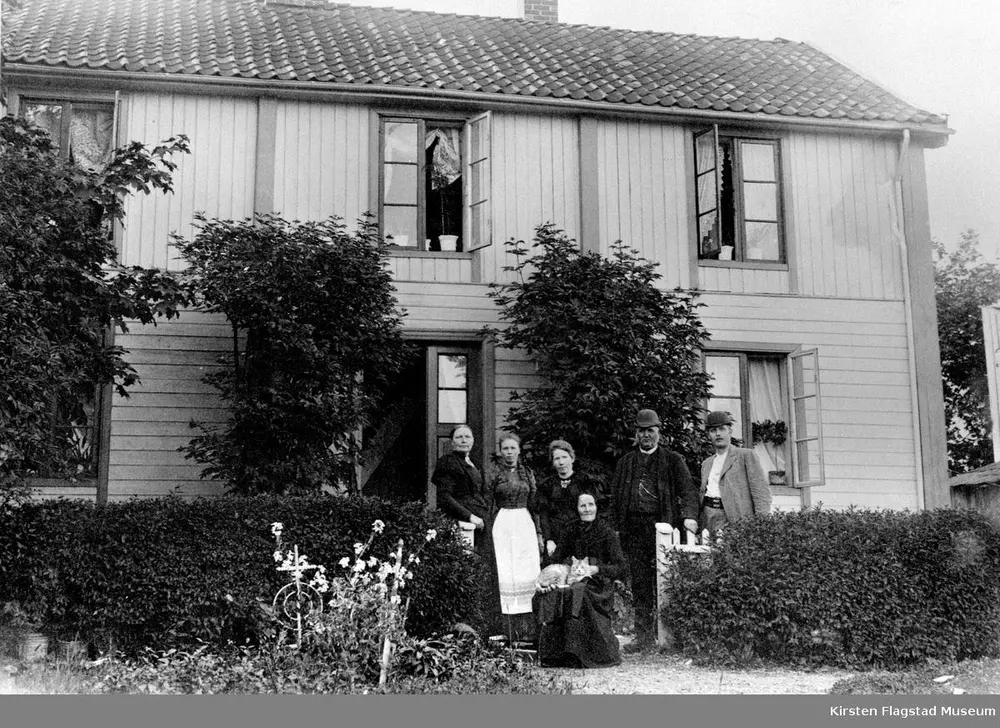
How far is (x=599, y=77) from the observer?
A: 14.5 meters

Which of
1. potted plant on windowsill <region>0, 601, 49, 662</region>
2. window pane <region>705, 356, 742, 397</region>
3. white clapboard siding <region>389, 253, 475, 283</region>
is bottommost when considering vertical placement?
potted plant on windowsill <region>0, 601, 49, 662</region>

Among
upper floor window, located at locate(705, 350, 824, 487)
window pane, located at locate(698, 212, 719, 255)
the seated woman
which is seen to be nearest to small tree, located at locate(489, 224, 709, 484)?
window pane, located at locate(698, 212, 719, 255)

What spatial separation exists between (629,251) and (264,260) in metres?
4.38

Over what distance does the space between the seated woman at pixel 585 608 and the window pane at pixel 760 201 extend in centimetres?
632

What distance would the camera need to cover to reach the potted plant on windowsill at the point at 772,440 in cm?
1400

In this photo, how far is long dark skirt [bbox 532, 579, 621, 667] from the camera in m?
8.77

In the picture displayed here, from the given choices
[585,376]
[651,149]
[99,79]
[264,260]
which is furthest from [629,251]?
[99,79]

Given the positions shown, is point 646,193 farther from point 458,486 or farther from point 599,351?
point 458,486

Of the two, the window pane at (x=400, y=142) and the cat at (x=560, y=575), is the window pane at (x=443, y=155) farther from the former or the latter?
the cat at (x=560, y=575)

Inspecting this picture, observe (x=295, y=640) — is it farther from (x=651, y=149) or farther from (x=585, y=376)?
(x=651, y=149)

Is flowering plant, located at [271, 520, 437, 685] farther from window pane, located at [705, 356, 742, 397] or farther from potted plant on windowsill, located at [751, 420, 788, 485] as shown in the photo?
potted plant on windowsill, located at [751, 420, 788, 485]

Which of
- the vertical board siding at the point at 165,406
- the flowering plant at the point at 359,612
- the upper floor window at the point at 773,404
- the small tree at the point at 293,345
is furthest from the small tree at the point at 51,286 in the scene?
the upper floor window at the point at 773,404

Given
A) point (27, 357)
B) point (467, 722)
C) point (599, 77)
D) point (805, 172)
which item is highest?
point (599, 77)

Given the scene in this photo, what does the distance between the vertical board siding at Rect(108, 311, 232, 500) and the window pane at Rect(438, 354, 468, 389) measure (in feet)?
7.63
